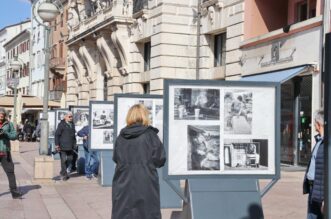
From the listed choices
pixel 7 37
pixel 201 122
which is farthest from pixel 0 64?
pixel 201 122

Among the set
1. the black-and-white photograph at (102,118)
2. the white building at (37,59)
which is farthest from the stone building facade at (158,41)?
the white building at (37,59)

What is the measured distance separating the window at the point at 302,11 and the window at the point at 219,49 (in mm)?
4159

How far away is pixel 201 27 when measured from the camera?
25453 millimetres

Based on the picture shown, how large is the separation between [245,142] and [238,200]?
2.25 ft

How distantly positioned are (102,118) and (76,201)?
3.53 metres

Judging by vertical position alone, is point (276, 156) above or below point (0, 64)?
below

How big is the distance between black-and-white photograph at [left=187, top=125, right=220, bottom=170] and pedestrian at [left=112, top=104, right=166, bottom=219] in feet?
3.42

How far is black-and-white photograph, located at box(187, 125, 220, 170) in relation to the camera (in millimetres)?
6641

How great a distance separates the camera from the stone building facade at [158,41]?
23.1 metres

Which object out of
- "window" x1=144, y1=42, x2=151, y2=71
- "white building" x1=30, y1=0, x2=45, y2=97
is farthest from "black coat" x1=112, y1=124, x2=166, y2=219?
"white building" x1=30, y1=0, x2=45, y2=97

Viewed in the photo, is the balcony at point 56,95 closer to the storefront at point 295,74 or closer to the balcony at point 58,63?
the balcony at point 58,63

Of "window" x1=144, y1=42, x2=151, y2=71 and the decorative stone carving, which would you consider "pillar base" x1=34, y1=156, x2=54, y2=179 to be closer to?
"window" x1=144, y1=42, x2=151, y2=71

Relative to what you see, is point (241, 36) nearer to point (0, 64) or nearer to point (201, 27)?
point (201, 27)

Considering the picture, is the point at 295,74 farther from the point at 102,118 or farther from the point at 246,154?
the point at 246,154
